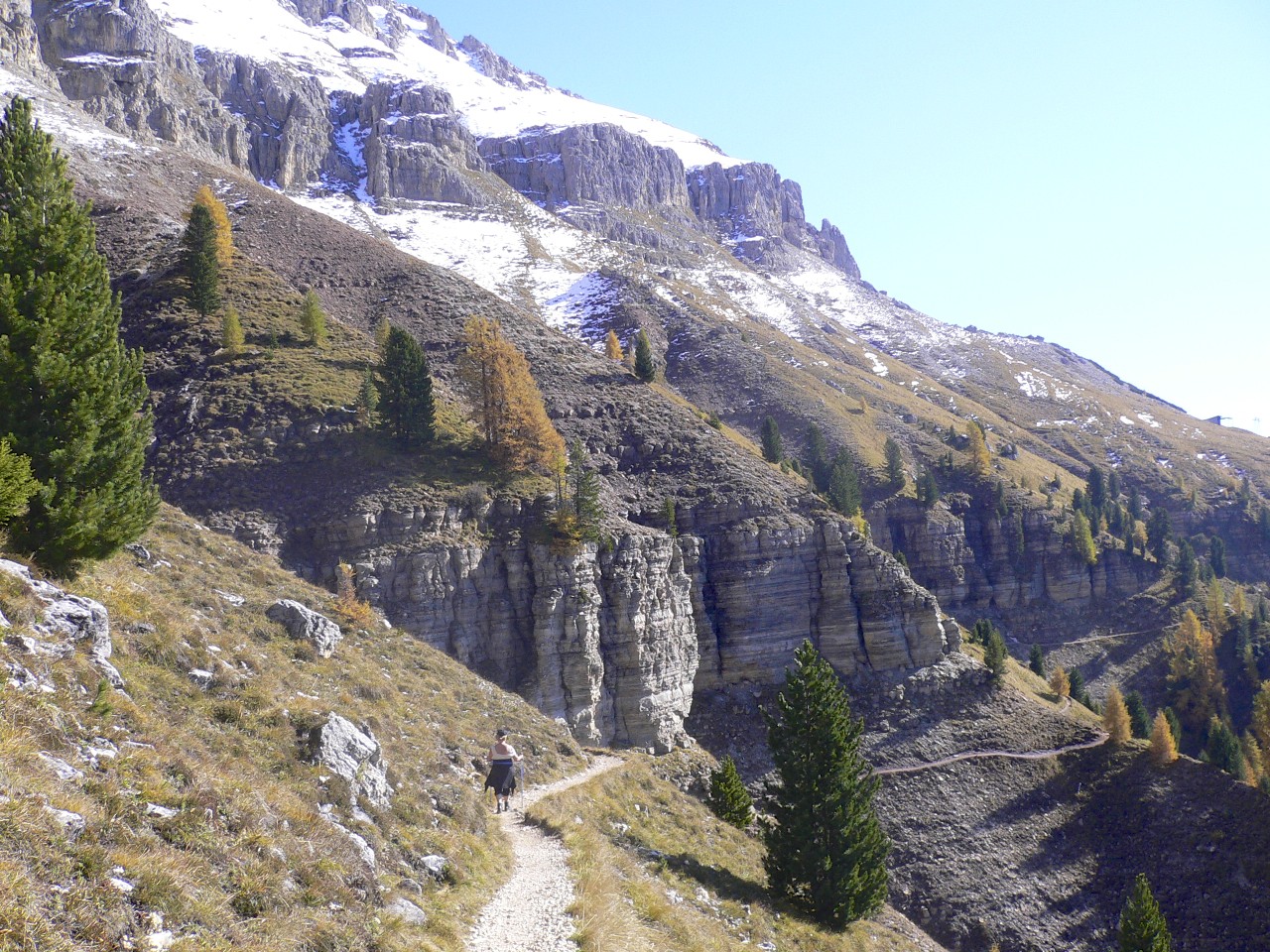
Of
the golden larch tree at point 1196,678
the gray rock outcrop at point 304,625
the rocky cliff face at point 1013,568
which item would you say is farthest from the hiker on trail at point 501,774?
the golden larch tree at point 1196,678

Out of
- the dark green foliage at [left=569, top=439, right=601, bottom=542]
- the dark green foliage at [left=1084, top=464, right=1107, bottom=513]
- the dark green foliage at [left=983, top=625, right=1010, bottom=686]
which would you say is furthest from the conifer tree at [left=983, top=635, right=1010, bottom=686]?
the dark green foliage at [left=1084, top=464, right=1107, bottom=513]

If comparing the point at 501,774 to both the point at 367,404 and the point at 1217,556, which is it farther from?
the point at 1217,556

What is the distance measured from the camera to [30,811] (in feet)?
27.1

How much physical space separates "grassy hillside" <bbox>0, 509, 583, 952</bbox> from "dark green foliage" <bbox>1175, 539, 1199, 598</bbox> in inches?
5330

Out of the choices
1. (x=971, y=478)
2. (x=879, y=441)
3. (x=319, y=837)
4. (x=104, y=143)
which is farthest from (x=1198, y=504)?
(x=104, y=143)

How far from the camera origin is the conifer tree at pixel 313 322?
6019 cm

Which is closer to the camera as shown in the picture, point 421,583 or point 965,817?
point 421,583

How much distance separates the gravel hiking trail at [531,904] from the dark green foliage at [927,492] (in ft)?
349

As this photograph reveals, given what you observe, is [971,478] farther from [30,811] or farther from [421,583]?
[30,811]

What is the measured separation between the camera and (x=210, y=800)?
1120 cm

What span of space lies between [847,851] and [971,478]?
376 feet

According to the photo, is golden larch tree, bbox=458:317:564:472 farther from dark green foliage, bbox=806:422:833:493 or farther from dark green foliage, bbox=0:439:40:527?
dark green foliage, bbox=806:422:833:493

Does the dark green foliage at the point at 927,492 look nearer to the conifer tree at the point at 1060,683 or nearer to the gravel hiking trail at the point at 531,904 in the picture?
the conifer tree at the point at 1060,683

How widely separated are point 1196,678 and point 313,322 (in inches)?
4667
